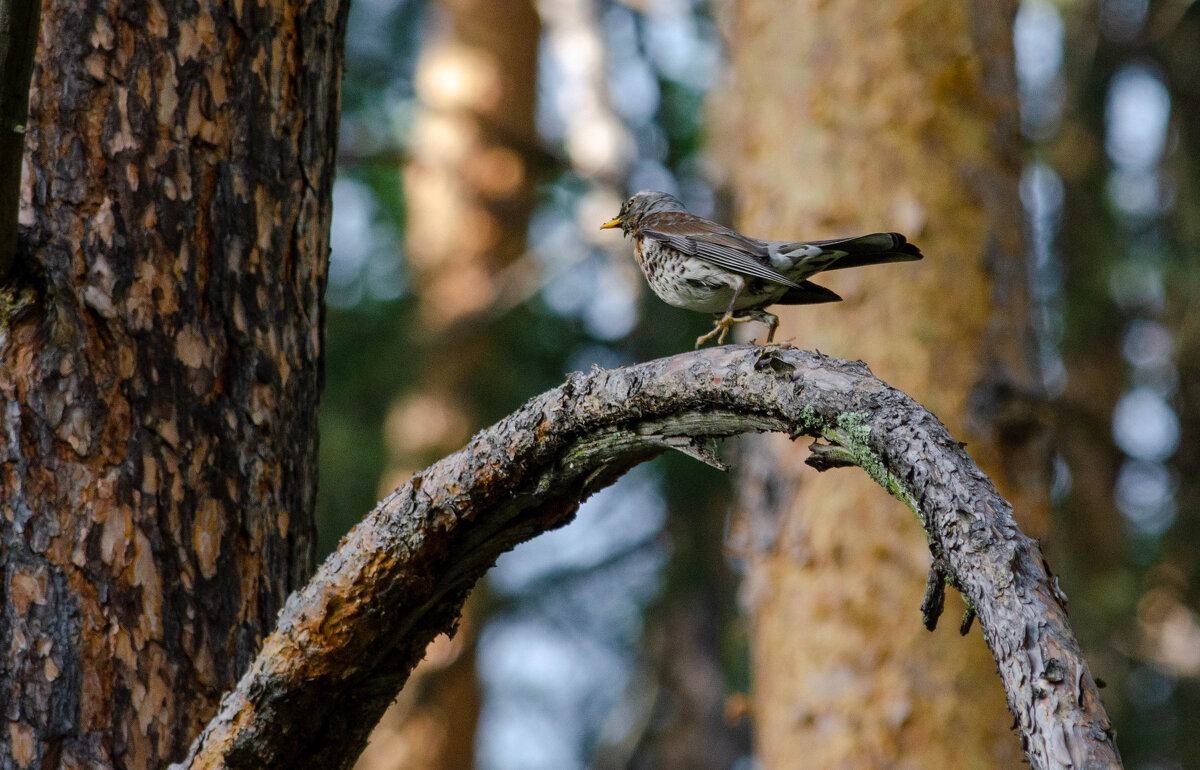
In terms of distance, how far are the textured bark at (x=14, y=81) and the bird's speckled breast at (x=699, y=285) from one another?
149 cm

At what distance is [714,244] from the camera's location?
2779 millimetres

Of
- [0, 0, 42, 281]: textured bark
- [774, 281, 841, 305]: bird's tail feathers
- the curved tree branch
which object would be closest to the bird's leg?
[774, 281, 841, 305]: bird's tail feathers

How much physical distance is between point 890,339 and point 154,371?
2.78 metres

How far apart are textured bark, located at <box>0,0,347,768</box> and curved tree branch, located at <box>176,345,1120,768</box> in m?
0.28

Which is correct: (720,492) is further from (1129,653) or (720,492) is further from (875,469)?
(875,469)

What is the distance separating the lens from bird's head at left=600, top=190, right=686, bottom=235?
3.54 meters

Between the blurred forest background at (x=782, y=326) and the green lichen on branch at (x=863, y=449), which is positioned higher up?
the blurred forest background at (x=782, y=326)

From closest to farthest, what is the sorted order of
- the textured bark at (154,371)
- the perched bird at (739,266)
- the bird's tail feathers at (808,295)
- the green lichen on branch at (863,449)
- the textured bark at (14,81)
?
the green lichen on branch at (863,449)
the textured bark at (14,81)
the textured bark at (154,371)
the perched bird at (739,266)
the bird's tail feathers at (808,295)

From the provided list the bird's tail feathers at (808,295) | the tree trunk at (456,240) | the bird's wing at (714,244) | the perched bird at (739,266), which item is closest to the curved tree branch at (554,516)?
the perched bird at (739,266)

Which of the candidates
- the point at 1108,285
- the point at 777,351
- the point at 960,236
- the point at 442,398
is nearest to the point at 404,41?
the point at 442,398

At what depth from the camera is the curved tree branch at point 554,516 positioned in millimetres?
1225

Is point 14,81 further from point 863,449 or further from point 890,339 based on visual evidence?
point 890,339

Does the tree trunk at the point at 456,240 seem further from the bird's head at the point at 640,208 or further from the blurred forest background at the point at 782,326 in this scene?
the bird's head at the point at 640,208

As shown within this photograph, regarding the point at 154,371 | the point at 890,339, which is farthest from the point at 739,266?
the point at 890,339
